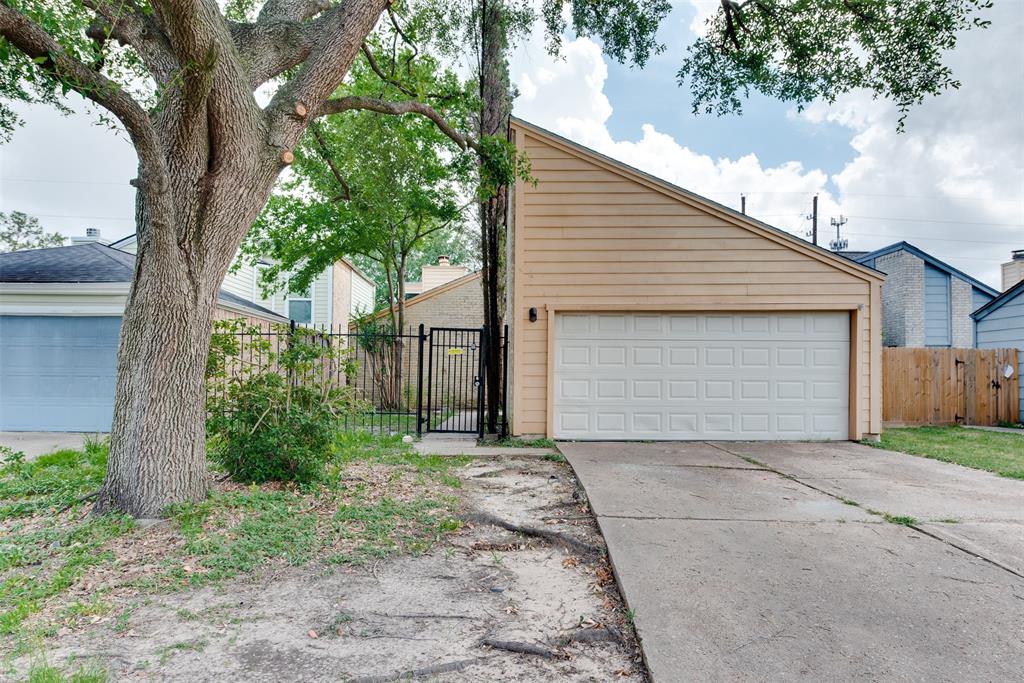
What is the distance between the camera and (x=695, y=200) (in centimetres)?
775

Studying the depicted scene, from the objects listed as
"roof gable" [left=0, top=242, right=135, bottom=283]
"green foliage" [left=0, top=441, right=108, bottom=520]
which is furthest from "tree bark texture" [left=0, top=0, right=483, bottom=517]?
"roof gable" [left=0, top=242, right=135, bottom=283]

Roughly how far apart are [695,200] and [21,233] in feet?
105

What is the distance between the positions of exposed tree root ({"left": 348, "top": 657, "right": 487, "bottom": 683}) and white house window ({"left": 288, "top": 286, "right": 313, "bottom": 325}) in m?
16.5

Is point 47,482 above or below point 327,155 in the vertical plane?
below

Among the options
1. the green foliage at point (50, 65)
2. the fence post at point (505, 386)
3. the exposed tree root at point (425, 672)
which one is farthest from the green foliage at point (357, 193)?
the exposed tree root at point (425, 672)

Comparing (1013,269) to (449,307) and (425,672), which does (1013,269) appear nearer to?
(449,307)

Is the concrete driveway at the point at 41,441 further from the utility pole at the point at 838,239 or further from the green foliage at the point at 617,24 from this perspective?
the utility pole at the point at 838,239

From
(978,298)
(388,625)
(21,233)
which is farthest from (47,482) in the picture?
(21,233)

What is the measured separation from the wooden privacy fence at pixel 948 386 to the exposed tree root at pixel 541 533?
32.2 ft

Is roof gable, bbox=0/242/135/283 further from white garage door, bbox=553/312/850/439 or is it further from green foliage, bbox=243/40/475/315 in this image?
white garage door, bbox=553/312/850/439

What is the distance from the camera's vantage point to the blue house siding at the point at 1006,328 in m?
11.1

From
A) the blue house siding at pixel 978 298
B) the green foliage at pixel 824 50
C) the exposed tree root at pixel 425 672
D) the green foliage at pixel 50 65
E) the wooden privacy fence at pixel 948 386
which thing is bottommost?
the exposed tree root at pixel 425 672

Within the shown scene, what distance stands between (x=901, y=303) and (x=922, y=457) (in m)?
12.9

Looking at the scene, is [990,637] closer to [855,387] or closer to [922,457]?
[922,457]
